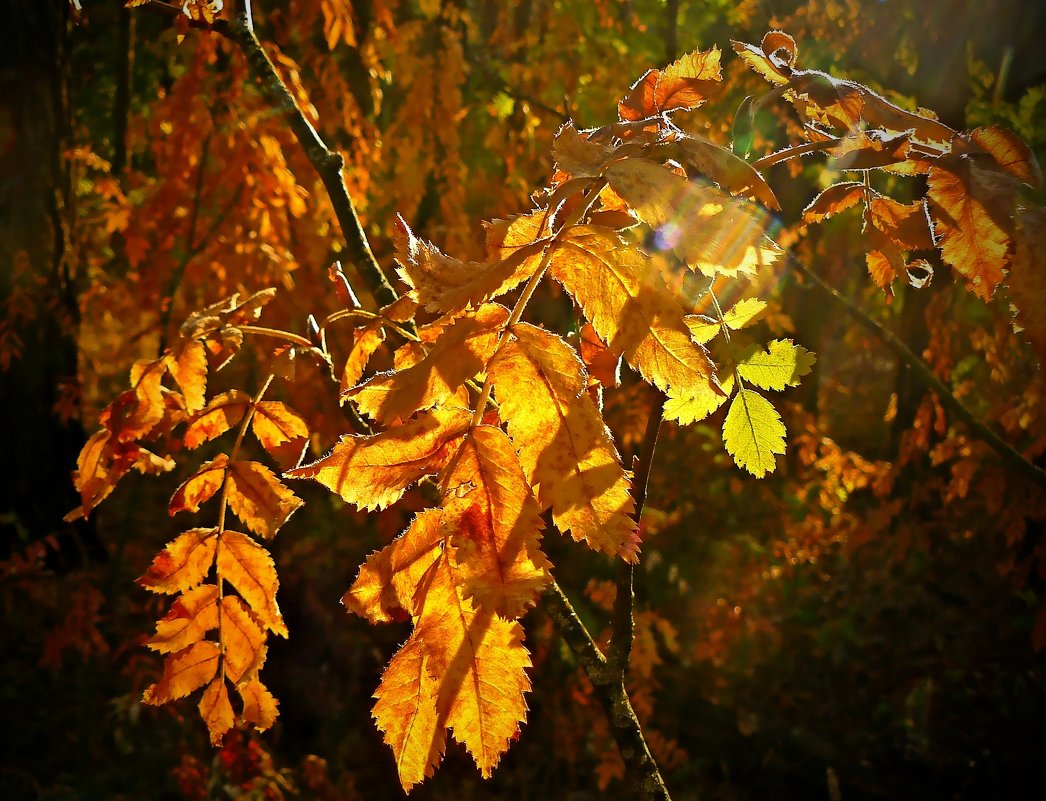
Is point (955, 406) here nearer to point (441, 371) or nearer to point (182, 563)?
point (441, 371)

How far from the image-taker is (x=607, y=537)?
0.60 metres

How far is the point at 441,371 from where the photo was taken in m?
0.63

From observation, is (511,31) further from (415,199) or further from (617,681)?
(617,681)

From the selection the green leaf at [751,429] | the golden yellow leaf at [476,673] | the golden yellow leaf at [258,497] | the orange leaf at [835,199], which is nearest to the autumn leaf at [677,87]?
the orange leaf at [835,199]

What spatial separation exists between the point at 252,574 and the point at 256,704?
17 centimetres

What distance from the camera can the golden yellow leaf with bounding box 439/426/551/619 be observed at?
597 millimetres

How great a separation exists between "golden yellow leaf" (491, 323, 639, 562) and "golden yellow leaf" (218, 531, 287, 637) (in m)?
0.58

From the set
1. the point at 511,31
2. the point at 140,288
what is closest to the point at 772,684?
the point at 140,288

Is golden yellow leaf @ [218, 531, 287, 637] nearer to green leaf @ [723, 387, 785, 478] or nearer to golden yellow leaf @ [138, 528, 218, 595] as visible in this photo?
golden yellow leaf @ [138, 528, 218, 595]

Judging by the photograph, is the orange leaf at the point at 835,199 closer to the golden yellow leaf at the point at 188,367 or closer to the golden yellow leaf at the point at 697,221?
the golden yellow leaf at the point at 697,221

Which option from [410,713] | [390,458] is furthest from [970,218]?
[410,713]

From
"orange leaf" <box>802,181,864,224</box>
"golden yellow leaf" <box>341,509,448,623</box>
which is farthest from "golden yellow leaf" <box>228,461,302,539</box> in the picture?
"orange leaf" <box>802,181,864,224</box>

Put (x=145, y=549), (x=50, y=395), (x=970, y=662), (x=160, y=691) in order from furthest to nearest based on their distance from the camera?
(x=145, y=549), (x=50, y=395), (x=970, y=662), (x=160, y=691)

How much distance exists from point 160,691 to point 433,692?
1.64 ft
